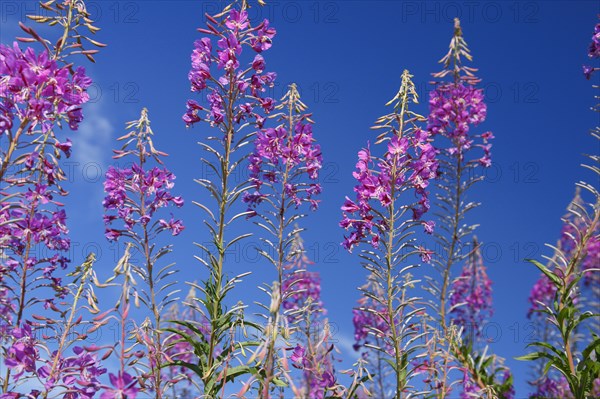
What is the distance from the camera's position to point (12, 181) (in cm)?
379

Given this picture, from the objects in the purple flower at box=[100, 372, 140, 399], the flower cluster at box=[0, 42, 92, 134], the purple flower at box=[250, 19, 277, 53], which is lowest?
the purple flower at box=[100, 372, 140, 399]

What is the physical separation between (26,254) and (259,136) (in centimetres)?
239

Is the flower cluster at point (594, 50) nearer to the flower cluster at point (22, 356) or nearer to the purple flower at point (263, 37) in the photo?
the purple flower at point (263, 37)

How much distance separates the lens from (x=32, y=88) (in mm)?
3801

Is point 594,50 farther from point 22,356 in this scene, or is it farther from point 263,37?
point 22,356

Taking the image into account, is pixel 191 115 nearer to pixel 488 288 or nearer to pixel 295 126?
pixel 295 126

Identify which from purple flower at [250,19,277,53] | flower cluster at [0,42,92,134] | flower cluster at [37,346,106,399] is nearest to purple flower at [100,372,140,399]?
flower cluster at [37,346,106,399]

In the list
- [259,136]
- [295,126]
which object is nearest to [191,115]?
[259,136]

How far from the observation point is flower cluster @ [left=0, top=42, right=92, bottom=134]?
376 centimetres

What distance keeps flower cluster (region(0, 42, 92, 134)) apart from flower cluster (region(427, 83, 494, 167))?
5237mm

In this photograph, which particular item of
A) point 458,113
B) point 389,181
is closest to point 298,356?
point 389,181

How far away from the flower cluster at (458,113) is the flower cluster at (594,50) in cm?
168

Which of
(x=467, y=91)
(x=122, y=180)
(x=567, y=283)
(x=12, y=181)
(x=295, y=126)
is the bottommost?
(x=12, y=181)

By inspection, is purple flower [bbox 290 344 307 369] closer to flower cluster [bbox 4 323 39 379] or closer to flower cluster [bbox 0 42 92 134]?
flower cluster [bbox 4 323 39 379]
